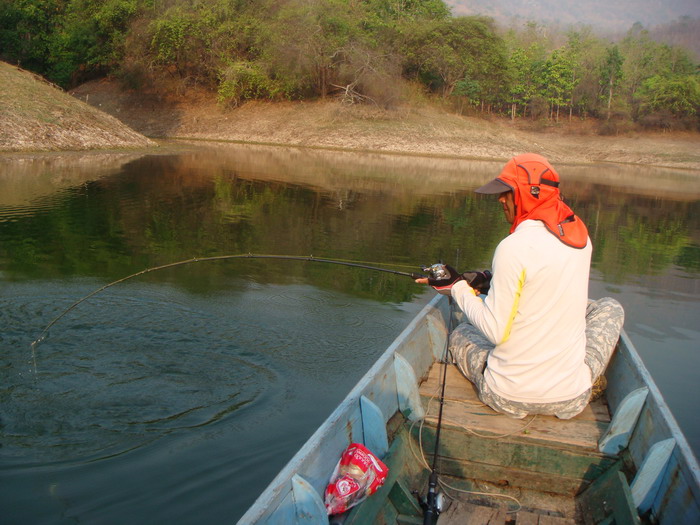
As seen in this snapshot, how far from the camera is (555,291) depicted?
12.1 feet

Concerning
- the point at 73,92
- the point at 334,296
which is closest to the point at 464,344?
the point at 334,296

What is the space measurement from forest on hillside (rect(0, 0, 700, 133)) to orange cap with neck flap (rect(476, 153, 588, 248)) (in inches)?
1506

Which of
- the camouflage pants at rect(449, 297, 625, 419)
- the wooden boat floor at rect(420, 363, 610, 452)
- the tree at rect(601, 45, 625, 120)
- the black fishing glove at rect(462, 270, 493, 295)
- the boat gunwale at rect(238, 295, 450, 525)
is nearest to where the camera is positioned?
the boat gunwale at rect(238, 295, 450, 525)

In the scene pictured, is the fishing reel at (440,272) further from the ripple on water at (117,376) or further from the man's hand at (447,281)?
the ripple on water at (117,376)

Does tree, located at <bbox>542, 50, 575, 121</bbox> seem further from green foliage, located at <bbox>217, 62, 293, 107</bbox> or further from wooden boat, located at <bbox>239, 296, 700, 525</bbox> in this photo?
wooden boat, located at <bbox>239, 296, 700, 525</bbox>

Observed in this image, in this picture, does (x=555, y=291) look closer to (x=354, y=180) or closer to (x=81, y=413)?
(x=81, y=413)

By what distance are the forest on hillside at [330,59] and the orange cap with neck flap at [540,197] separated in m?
38.3

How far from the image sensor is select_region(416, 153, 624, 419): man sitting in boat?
364cm

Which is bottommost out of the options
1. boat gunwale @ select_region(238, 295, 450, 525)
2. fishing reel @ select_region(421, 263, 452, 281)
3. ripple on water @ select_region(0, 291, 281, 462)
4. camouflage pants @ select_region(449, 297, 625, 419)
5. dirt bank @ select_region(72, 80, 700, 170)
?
dirt bank @ select_region(72, 80, 700, 170)

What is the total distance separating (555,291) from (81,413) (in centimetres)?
357

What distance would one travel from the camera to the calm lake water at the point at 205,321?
175 inches

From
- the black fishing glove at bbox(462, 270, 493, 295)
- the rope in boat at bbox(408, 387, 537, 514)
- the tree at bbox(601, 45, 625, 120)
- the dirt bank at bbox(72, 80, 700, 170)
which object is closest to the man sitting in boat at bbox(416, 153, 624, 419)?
the rope in boat at bbox(408, 387, 537, 514)

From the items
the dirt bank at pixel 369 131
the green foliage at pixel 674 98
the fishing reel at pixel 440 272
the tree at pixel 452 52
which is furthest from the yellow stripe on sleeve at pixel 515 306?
the green foliage at pixel 674 98

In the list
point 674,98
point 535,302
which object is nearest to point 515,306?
point 535,302
